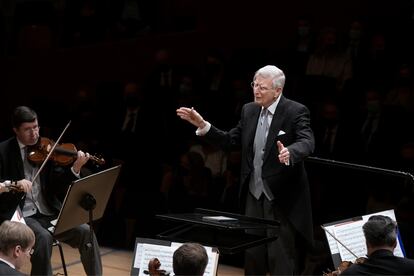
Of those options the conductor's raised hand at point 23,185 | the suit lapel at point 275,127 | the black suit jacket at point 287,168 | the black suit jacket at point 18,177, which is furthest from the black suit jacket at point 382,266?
the black suit jacket at point 18,177

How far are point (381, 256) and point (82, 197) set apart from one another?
1.84 meters

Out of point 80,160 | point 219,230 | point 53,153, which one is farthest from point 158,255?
point 53,153

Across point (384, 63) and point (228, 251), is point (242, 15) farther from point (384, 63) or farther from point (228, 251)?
point (228, 251)

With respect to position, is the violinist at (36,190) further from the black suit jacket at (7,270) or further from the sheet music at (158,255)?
the black suit jacket at (7,270)

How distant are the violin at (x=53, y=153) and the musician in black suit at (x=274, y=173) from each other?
0.85 meters

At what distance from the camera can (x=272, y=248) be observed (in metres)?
4.50

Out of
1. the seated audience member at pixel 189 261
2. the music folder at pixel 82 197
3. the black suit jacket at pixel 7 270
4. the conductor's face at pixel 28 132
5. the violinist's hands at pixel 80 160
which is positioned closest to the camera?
the seated audience member at pixel 189 261

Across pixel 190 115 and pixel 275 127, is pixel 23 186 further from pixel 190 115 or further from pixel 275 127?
pixel 275 127

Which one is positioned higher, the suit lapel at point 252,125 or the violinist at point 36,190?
the suit lapel at point 252,125

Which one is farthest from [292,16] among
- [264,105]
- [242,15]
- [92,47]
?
[264,105]

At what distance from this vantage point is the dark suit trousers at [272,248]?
4.50 metres

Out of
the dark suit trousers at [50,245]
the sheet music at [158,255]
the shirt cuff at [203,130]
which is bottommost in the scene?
the dark suit trousers at [50,245]

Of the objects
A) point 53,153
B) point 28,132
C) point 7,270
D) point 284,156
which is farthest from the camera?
point 53,153

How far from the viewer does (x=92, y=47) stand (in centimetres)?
918
